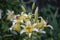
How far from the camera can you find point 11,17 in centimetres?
245

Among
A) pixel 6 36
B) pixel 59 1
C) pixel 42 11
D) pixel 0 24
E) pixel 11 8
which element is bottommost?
pixel 6 36

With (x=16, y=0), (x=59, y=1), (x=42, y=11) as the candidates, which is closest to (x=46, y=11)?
(x=42, y=11)

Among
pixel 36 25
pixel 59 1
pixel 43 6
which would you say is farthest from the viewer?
pixel 59 1

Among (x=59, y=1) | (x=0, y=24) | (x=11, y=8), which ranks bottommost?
(x=0, y=24)

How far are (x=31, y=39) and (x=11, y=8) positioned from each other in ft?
2.38

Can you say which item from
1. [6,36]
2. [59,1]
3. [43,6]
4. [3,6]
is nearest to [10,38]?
[6,36]

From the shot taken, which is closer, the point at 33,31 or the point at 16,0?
the point at 33,31

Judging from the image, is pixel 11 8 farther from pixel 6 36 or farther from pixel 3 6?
pixel 6 36

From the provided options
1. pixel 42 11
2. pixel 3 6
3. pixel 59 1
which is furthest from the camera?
pixel 59 1

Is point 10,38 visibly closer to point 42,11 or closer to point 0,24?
point 0,24

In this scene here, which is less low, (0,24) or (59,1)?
(59,1)

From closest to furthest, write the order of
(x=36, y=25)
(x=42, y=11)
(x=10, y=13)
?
1. (x=36, y=25)
2. (x=10, y=13)
3. (x=42, y=11)

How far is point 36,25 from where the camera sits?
6.78 ft

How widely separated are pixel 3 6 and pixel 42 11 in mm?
962
